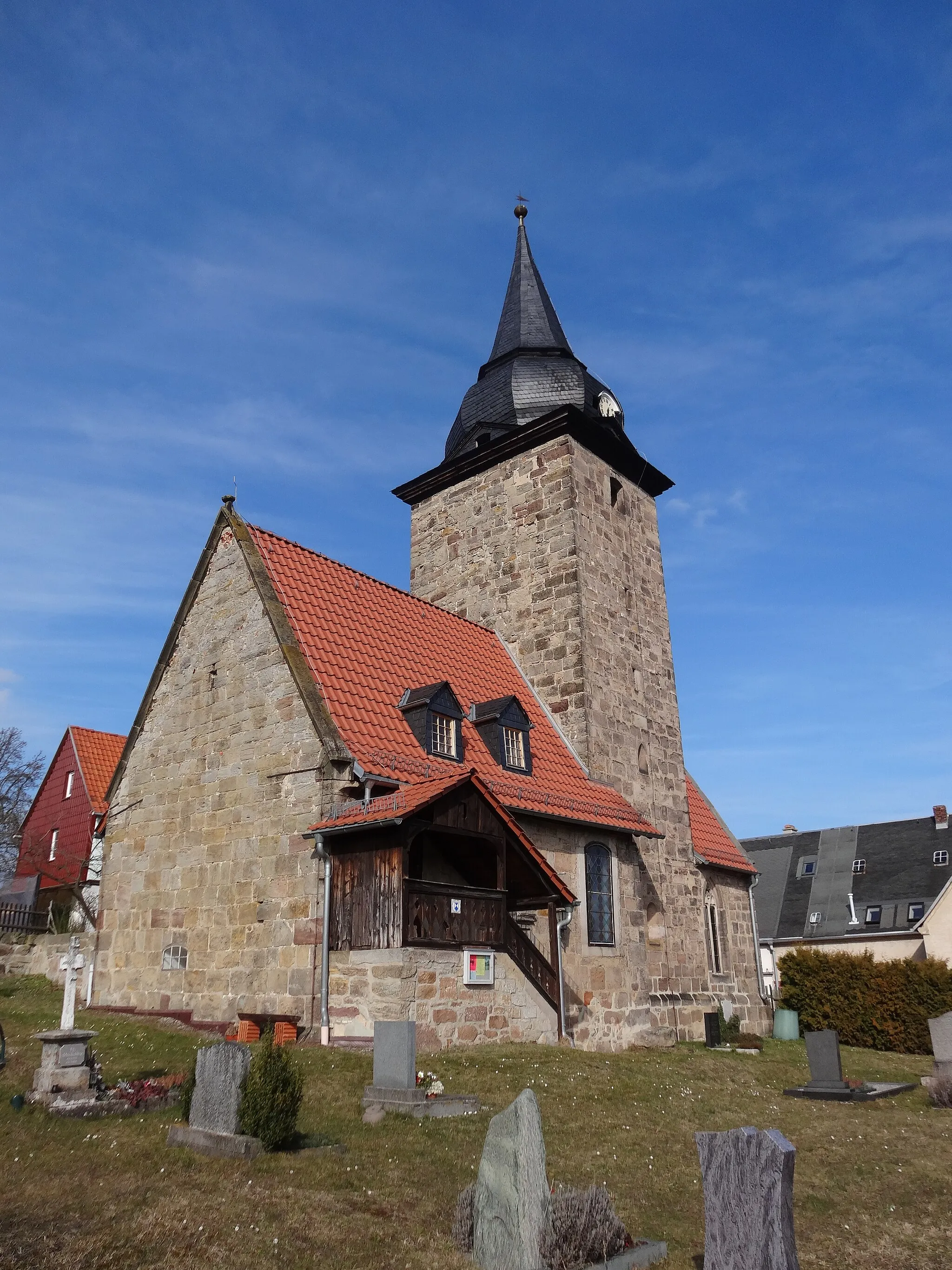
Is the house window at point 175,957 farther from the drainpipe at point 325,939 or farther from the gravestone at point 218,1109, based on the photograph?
the gravestone at point 218,1109

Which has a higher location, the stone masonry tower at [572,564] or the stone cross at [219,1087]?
the stone masonry tower at [572,564]

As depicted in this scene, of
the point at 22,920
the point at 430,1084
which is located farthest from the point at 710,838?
the point at 22,920

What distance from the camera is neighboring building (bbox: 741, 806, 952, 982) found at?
32.4 metres

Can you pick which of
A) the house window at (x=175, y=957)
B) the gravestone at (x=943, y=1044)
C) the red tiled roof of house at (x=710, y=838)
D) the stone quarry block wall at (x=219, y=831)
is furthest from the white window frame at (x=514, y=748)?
the gravestone at (x=943, y=1044)

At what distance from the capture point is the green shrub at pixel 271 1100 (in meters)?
7.73

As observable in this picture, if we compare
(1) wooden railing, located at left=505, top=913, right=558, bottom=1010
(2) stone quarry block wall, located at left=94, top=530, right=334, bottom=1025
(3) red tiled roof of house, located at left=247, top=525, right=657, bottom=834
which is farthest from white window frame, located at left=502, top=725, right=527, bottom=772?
(2) stone quarry block wall, located at left=94, top=530, right=334, bottom=1025

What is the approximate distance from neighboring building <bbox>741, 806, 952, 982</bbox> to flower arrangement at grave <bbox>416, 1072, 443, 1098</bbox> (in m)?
23.2

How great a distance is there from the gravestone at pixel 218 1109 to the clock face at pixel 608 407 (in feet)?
60.7

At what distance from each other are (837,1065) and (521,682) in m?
10.1

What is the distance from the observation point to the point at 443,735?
16078mm

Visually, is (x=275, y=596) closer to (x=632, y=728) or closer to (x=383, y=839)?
(x=383, y=839)

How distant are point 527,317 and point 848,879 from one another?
79.5 ft

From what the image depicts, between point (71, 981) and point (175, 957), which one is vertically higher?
point (175, 957)

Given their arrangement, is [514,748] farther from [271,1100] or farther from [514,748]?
[271,1100]
